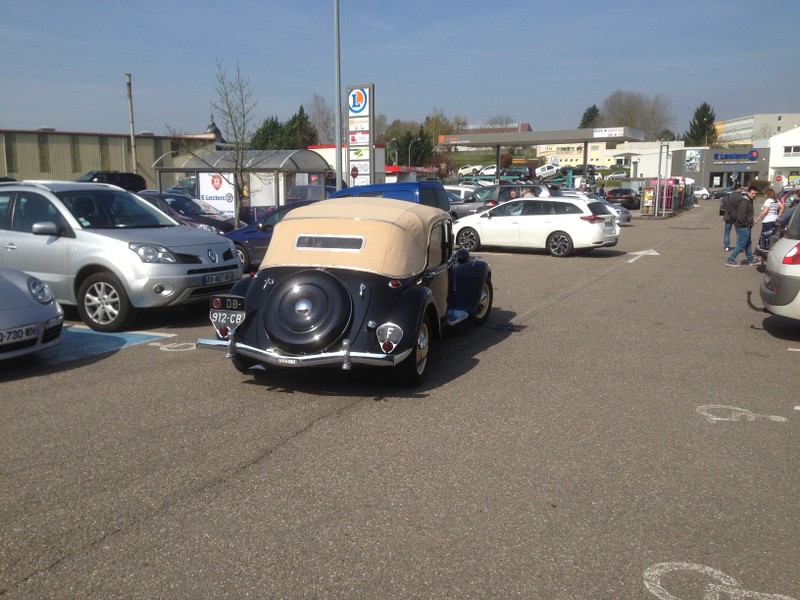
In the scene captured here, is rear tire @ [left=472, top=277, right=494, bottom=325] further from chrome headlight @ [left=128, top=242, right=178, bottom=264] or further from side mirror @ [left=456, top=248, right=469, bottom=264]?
chrome headlight @ [left=128, top=242, right=178, bottom=264]

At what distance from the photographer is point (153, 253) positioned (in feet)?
28.0

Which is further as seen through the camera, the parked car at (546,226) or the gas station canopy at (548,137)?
the gas station canopy at (548,137)

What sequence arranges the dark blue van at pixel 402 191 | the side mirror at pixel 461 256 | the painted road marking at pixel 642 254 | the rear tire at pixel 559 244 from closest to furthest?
the side mirror at pixel 461 256, the dark blue van at pixel 402 191, the painted road marking at pixel 642 254, the rear tire at pixel 559 244

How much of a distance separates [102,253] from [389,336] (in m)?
4.47

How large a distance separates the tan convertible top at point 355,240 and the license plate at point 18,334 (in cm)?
226

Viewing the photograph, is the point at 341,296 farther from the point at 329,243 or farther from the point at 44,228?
the point at 44,228

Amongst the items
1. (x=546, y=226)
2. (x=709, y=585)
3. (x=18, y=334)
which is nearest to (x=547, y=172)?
(x=546, y=226)

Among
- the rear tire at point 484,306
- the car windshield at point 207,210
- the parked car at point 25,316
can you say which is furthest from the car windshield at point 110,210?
the car windshield at point 207,210

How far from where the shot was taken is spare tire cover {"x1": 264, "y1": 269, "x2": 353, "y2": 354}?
231 inches

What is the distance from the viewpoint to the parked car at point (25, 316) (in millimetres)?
6535

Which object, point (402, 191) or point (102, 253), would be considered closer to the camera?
point (102, 253)

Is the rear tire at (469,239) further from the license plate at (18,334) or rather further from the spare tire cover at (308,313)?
the license plate at (18,334)

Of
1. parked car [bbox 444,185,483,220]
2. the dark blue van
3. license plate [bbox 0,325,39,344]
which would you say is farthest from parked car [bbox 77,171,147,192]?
license plate [bbox 0,325,39,344]

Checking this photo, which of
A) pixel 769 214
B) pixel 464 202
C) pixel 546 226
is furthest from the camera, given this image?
pixel 464 202
